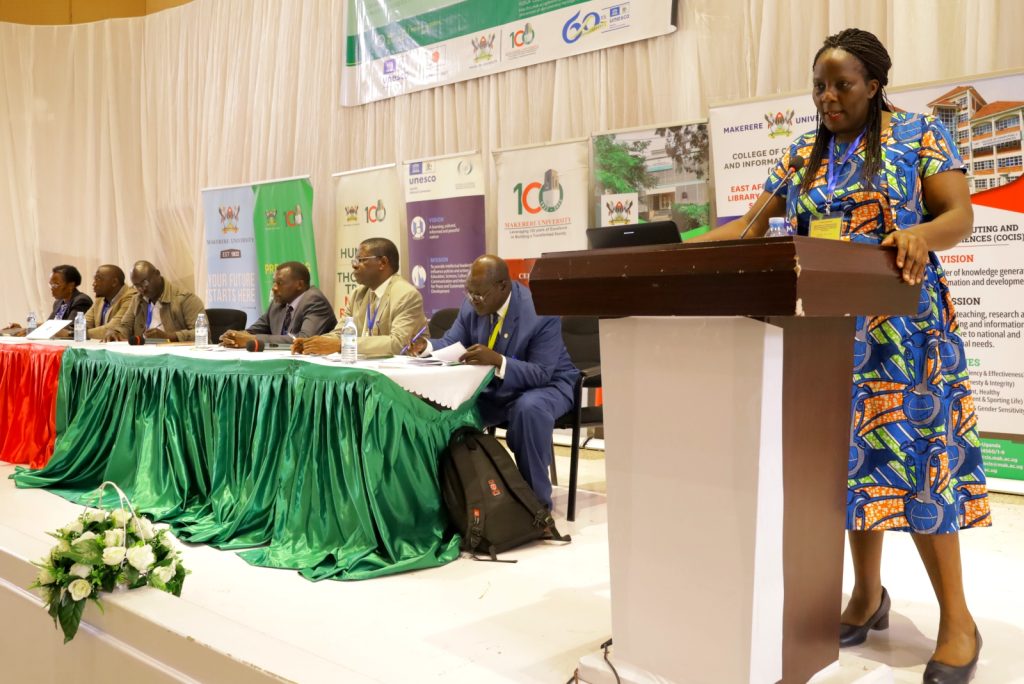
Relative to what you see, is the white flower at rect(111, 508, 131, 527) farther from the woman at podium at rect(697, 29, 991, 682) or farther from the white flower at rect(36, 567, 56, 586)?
the woman at podium at rect(697, 29, 991, 682)

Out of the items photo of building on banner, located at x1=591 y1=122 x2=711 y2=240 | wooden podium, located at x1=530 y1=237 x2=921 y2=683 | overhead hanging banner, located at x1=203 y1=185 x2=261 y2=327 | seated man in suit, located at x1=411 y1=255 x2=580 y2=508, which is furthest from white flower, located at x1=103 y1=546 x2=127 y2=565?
overhead hanging banner, located at x1=203 y1=185 x2=261 y2=327

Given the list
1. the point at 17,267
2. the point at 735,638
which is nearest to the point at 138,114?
the point at 17,267

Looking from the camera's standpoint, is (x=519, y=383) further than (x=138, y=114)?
No

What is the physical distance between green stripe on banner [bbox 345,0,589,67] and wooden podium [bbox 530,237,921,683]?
4767 millimetres

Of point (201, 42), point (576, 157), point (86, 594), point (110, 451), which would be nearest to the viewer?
point (86, 594)

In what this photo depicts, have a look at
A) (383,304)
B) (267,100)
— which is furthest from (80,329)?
(267,100)

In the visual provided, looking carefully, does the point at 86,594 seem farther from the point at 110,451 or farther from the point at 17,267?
the point at 17,267

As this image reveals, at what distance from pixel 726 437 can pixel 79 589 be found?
170cm

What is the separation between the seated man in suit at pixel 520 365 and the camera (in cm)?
353

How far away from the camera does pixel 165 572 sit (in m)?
2.48

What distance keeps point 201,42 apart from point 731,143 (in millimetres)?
6112

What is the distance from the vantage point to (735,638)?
1469 millimetres

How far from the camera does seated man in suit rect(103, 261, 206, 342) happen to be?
5969 mm

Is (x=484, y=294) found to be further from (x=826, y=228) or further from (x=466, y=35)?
(x=466, y=35)
